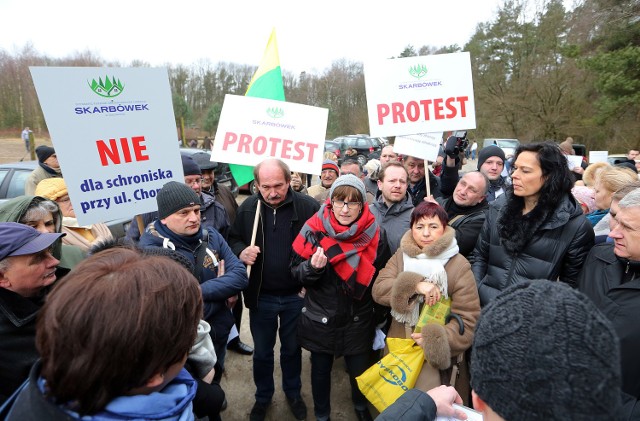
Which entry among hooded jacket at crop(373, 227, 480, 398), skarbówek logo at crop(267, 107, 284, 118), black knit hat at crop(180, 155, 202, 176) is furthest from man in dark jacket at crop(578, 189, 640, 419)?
black knit hat at crop(180, 155, 202, 176)

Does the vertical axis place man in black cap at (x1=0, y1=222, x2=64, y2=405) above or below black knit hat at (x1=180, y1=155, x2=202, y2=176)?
below

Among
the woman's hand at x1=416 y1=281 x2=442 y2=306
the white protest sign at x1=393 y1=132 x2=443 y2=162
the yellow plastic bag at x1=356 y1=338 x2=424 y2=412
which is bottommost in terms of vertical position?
the yellow plastic bag at x1=356 y1=338 x2=424 y2=412

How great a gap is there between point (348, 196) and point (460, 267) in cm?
88

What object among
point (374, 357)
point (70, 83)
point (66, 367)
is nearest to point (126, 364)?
point (66, 367)

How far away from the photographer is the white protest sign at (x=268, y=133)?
3305 mm

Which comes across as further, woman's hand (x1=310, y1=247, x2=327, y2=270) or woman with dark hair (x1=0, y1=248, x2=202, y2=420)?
woman's hand (x1=310, y1=247, x2=327, y2=270)

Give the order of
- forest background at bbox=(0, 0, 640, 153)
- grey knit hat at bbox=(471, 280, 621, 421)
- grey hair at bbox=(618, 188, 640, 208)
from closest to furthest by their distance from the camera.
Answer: grey knit hat at bbox=(471, 280, 621, 421) → grey hair at bbox=(618, 188, 640, 208) → forest background at bbox=(0, 0, 640, 153)

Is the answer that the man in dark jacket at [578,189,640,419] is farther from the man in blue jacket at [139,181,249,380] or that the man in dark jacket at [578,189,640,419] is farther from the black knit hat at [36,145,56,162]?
the black knit hat at [36,145,56,162]

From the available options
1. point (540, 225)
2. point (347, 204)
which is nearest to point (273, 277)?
point (347, 204)

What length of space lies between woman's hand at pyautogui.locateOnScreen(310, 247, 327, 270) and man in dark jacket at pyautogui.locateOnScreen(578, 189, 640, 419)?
150 cm

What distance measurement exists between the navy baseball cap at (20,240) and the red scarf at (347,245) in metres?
1.51

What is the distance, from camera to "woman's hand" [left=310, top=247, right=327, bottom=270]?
2.55 m

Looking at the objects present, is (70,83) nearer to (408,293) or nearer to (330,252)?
(330,252)

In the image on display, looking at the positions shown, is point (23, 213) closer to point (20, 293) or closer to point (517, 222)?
point (20, 293)
